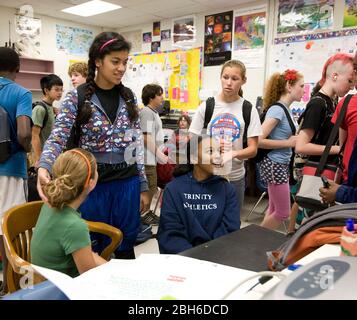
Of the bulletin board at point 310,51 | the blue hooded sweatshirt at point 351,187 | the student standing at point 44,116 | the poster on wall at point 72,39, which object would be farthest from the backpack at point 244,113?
the poster on wall at point 72,39

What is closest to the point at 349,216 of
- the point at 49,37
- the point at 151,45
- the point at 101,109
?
the point at 101,109

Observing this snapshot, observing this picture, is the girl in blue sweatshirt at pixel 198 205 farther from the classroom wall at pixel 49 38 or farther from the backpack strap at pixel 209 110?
the classroom wall at pixel 49 38

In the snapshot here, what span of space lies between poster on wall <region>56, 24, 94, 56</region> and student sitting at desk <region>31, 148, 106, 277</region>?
5393 millimetres

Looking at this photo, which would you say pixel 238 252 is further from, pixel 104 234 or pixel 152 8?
pixel 152 8

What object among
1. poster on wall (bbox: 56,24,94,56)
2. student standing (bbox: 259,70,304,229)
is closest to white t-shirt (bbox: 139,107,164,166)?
student standing (bbox: 259,70,304,229)

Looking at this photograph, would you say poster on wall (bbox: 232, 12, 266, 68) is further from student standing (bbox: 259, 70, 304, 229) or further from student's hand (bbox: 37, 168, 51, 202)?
student's hand (bbox: 37, 168, 51, 202)

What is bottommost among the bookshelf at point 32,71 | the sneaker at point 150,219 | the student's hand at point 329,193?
the sneaker at point 150,219

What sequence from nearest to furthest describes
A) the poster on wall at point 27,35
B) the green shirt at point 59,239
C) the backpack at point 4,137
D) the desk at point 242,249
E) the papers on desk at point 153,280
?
1. the papers on desk at point 153,280
2. the desk at point 242,249
3. the green shirt at point 59,239
4. the backpack at point 4,137
5. the poster on wall at point 27,35

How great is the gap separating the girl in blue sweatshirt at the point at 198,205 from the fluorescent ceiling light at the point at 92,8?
414 centimetres

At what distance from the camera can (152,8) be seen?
5.04 meters

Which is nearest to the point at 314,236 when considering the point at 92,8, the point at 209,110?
the point at 209,110

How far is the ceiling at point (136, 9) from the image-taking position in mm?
4738

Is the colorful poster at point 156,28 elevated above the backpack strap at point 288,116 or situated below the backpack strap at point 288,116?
above
